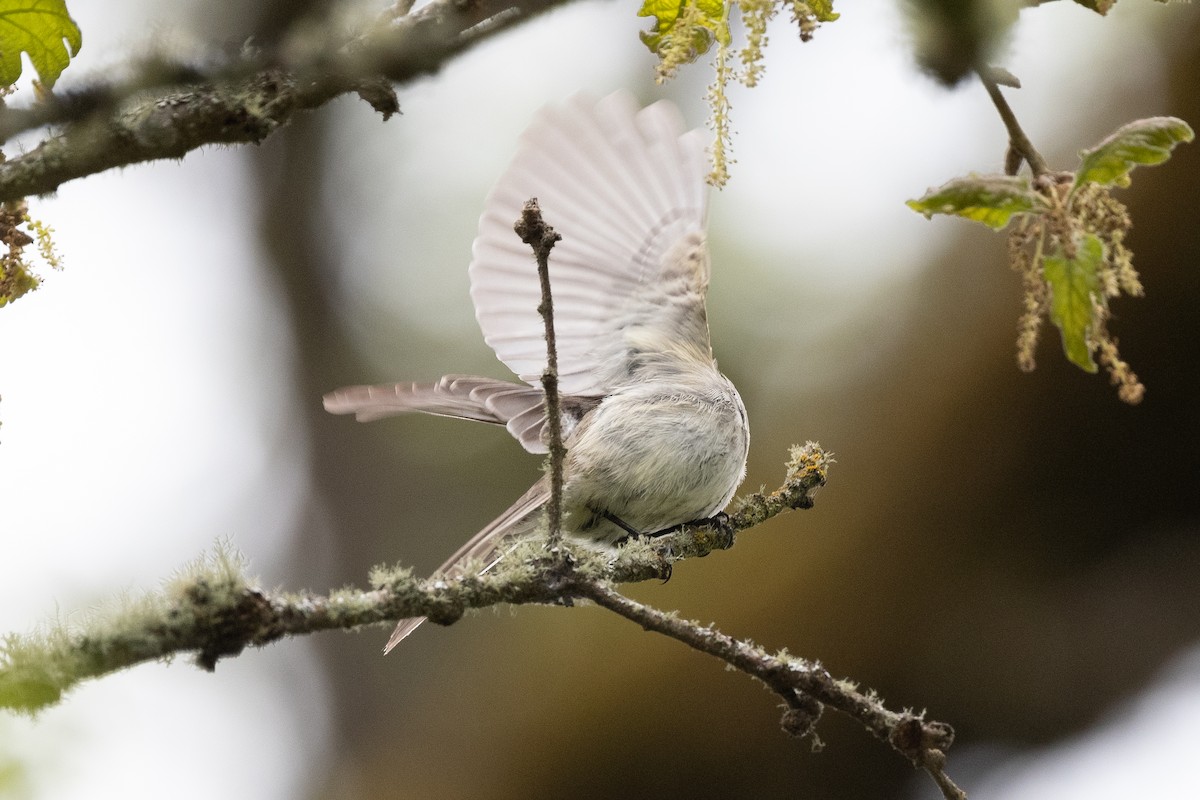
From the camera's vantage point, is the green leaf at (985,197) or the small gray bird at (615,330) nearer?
the green leaf at (985,197)

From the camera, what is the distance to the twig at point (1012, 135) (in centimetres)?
86

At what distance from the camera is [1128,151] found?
34.7 inches

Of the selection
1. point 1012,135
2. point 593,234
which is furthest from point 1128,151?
point 593,234

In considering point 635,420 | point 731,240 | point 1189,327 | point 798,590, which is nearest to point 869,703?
point 635,420

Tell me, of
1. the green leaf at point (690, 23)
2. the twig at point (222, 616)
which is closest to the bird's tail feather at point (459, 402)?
the twig at point (222, 616)

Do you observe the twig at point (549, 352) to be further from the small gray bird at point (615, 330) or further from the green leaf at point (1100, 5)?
the small gray bird at point (615, 330)

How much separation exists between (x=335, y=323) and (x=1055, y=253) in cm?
283

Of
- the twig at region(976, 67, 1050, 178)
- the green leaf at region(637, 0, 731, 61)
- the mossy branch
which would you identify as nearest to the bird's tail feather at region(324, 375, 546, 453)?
the mossy branch

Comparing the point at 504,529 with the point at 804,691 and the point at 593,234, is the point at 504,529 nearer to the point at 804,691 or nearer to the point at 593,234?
the point at 593,234

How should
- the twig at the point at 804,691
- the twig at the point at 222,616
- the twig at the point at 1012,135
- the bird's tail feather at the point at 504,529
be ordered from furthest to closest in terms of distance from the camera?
the bird's tail feather at the point at 504,529 → the twig at the point at 804,691 → the twig at the point at 1012,135 → the twig at the point at 222,616

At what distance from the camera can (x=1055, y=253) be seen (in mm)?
906

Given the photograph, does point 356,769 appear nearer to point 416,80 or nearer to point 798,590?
point 798,590

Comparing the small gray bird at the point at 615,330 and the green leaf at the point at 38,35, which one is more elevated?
the green leaf at the point at 38,35

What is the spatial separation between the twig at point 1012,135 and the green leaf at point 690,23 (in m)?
0.30
